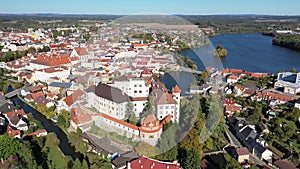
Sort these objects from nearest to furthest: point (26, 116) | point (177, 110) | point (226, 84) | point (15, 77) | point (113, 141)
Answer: point (113, 141) → point (177, 110) → point (26, 116) → point (226, 84) → point (15, 77)

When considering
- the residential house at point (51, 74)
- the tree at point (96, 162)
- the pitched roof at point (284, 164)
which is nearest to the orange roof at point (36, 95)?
the residential house at point (51, 74)

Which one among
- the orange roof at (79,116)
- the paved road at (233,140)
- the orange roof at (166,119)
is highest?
the orange roof at (166,119)

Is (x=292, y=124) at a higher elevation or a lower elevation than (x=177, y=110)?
lower

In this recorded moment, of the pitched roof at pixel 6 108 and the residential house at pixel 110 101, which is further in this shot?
the pitched roof at pixel 6 108

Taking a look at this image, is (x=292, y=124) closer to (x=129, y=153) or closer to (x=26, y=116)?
(x=129, y=153)

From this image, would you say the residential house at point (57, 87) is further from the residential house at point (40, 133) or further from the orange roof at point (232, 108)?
the orange roof at point (232, 108)

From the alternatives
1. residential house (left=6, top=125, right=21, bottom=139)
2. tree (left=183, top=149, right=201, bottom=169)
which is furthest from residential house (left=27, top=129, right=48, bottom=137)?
tree (left=183, top=149, right=201, bottom=169)

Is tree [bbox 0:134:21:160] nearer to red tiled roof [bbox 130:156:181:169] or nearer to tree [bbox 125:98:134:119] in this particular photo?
red tiled roof [bbox 130:156:181:169]

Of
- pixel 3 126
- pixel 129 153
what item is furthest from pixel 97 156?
pixel 3 126

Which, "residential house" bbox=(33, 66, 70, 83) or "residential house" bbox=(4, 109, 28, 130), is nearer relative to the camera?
"residential house" bbox=(4, 109, 28, 130)
